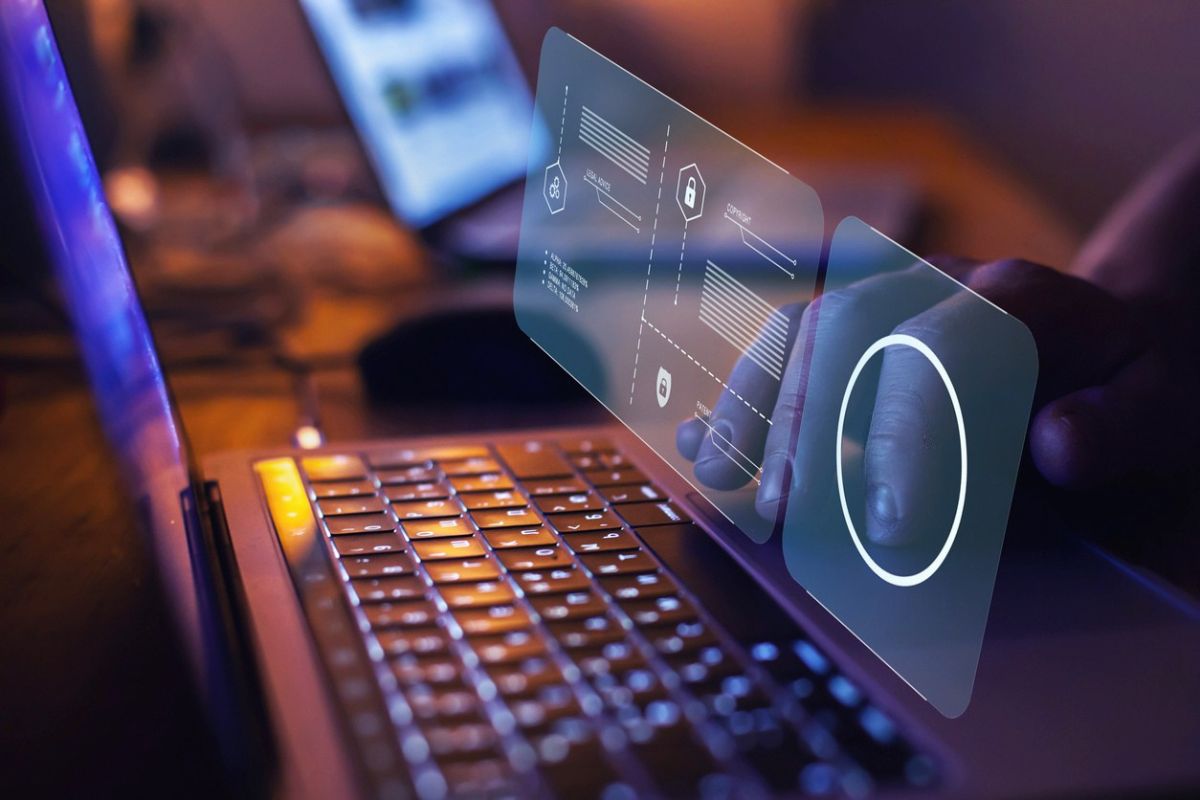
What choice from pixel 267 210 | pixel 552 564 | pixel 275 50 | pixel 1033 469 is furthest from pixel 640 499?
pixel 275 50

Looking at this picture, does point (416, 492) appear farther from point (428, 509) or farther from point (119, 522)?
point (119, 522)

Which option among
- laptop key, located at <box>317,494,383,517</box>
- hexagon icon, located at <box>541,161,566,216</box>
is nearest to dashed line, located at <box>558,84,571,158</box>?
hexagon icon, located at <box>541,161,566,216</box>

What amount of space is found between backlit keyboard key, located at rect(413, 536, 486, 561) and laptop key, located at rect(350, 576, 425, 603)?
0.08 feet

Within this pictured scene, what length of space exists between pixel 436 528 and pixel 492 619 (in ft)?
0.31

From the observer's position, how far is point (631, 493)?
1.89 feet

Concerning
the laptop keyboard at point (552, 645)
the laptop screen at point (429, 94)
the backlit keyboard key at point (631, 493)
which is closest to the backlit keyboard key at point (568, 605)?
the laptop keyboard at point (552, 645)

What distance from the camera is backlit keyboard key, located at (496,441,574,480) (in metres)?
0.59

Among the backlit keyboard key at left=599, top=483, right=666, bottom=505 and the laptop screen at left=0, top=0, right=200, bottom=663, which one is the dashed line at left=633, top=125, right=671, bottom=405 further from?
the laptop screen at left=0, top=0, right=200, bottom=663

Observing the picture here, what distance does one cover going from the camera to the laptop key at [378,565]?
478 mm

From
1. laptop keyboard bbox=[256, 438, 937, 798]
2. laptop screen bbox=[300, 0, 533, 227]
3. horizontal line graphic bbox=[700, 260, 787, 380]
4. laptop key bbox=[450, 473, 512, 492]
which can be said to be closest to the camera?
laptop keyboard bbox=[256, 438, 937, 798]

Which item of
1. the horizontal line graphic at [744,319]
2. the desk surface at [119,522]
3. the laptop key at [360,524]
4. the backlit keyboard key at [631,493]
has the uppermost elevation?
the horizontal line graphic at [744,319]

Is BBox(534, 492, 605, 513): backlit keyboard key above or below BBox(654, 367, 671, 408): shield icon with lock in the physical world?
below

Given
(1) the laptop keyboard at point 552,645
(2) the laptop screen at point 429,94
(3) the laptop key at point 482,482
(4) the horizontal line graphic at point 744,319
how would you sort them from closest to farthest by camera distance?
(1) the laptop keyboard at point 552,645 → (4) the horizontal line graphic at point 744,319 → (3) the laptop key at point 482,482 → (2) the laptop screen at point 429,94

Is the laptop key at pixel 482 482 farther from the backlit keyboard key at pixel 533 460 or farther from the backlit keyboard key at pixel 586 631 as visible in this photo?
the backlit keyboard key at pixel 586 631
